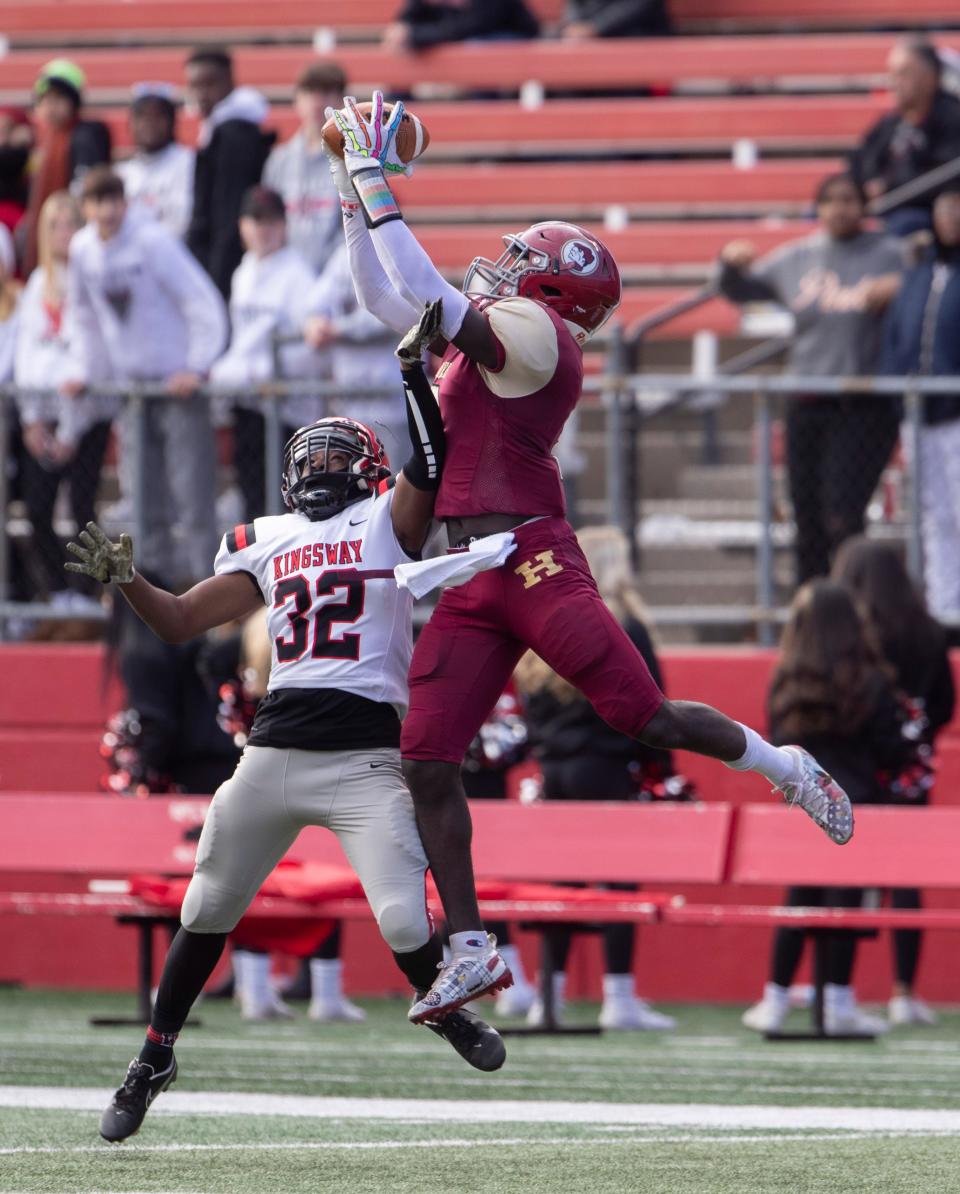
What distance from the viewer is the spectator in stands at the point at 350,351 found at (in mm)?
10688

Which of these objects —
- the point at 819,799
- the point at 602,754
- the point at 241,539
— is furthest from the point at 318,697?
the point at 602,754

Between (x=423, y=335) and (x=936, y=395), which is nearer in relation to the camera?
(x=423, y=335)

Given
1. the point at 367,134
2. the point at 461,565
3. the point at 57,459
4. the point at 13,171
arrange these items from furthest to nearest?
the point at 13,171
the point at 57,459
the point at 367,134
the point at 461,565

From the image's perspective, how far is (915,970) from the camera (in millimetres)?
9773

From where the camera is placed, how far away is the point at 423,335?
18.2 ft

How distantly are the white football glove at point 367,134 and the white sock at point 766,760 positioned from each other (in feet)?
5.40

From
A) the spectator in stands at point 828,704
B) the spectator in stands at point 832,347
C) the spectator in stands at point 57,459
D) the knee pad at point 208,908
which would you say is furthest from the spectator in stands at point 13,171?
the knee pad at point 208,908

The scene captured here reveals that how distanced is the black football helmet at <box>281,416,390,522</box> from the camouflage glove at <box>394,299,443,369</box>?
53 centimetres

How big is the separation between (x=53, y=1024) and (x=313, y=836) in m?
1.27

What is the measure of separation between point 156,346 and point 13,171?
3.28m

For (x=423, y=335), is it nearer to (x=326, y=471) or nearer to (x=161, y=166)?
(x=326, y=471)

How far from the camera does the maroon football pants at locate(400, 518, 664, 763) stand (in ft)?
18.7

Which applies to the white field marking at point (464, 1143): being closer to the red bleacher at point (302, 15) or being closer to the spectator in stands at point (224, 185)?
the spectator in stands at point (224, 185)

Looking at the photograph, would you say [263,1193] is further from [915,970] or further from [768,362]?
[768,362]
